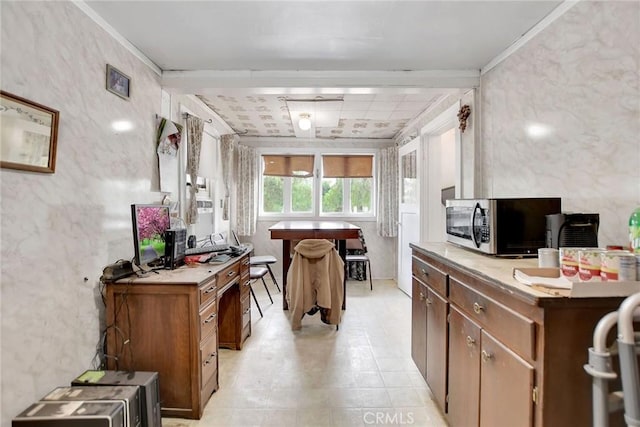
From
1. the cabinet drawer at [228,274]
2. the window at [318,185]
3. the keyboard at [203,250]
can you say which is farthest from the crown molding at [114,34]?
the window at [318,185]

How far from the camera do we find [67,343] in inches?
67.2

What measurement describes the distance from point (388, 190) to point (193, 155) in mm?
3183

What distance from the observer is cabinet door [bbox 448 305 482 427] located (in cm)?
148

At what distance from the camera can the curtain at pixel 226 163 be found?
4.59m

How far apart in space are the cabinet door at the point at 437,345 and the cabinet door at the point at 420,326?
0.07m

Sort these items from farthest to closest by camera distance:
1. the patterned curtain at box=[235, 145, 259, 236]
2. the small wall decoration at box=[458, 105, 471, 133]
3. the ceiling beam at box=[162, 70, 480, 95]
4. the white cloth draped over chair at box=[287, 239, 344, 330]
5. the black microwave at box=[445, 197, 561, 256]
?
1. the patterned curtain at box=[235, 145, 259, 236]
2. the white cloth draped over chair at box=[287, 239, 344, 330]
3. the small wall decoration at box=[458, 105, 471, 133]
4. the ceiling beam at box=[162, 70, 480, 95]
5. the black microwave at box=[445, 197, 561, 256]

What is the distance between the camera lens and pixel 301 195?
5.66 m

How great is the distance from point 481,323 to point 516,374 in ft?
0.92

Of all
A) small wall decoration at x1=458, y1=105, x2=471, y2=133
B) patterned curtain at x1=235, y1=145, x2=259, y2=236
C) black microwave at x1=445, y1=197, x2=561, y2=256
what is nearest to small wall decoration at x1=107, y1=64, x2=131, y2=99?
black microwave at x1=445, y1=197, x2=561, y2=256

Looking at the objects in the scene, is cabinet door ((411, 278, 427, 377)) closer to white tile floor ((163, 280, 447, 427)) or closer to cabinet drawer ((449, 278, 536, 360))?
white tile floor ((163, 280, 447, 427))

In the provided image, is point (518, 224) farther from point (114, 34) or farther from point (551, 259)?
point (114, 34)

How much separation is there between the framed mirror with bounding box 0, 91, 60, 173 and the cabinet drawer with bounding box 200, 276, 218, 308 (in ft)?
3.25

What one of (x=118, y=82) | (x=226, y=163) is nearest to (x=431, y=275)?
(x=118, y=82)

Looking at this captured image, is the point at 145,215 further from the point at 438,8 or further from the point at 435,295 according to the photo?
the point at 438,8
